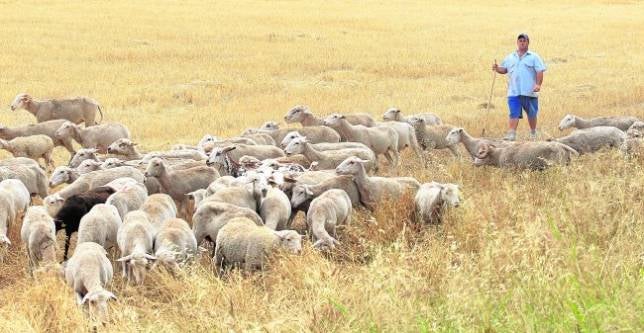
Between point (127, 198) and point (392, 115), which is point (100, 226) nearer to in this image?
point (127, 198)

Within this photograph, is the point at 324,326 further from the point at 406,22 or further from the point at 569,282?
the point at 406,22

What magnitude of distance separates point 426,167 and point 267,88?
1367 cm

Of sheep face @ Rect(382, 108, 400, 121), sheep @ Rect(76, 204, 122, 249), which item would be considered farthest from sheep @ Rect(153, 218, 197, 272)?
sheep face @ Rect(382, 108, 400, 121)

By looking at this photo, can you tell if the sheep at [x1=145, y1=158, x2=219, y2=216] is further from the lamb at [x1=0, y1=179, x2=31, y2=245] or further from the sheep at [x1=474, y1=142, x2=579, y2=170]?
the sheep at [x1=474, y1=142, x2=579, y2=170]

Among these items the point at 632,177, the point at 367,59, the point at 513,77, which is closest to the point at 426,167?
the point at 513,77

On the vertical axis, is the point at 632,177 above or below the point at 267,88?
above

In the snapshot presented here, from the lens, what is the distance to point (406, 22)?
5069 cm

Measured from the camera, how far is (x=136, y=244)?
30.1 ft

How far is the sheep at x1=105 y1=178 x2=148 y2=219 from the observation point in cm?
1097

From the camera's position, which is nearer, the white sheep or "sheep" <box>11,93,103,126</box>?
the white sheep

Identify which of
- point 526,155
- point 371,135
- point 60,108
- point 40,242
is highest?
point 40,242

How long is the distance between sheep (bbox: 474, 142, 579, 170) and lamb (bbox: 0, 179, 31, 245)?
261 inches

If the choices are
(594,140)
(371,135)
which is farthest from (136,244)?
(594,140)

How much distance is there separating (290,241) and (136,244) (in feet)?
5.14
